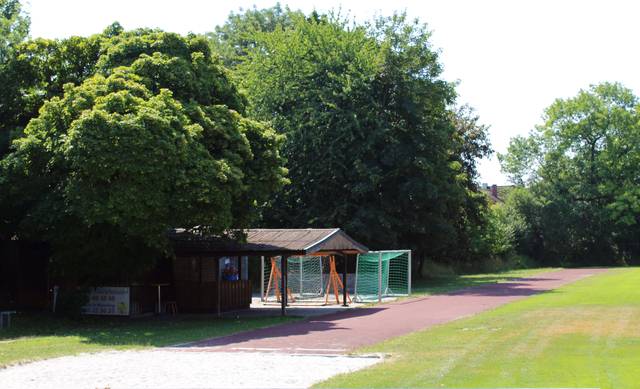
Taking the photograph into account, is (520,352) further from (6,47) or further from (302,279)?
(302,279)

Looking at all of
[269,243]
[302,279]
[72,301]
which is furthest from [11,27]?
[302,279]

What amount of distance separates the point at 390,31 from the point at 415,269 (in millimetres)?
16353

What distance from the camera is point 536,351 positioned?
1445cm

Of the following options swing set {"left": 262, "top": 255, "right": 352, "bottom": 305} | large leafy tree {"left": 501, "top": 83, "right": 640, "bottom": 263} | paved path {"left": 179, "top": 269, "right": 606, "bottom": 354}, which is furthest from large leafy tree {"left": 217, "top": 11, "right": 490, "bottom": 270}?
large leafy tree {"left": 501, "top": 83, "right": 640, "bottom": 263}

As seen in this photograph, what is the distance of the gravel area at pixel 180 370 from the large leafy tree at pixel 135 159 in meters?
5.33

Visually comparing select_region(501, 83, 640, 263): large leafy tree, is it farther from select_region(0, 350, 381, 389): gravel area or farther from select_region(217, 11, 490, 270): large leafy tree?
select_region(0, 350, 381, 389): gravel area

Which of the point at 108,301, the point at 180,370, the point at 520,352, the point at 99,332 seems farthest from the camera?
the point at 108,301

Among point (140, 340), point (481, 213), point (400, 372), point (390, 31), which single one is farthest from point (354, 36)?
point (400, 372)

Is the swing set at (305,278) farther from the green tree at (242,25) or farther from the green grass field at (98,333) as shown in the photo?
the green tree at (242,25)

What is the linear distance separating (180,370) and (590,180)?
66.9m

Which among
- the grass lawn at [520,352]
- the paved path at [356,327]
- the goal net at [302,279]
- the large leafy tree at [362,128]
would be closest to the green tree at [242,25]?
the large leafy tree at [362,128]

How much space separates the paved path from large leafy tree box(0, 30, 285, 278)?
12.7 feet

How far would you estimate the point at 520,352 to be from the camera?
14336 millimetres

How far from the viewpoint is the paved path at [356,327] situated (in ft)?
54.6
